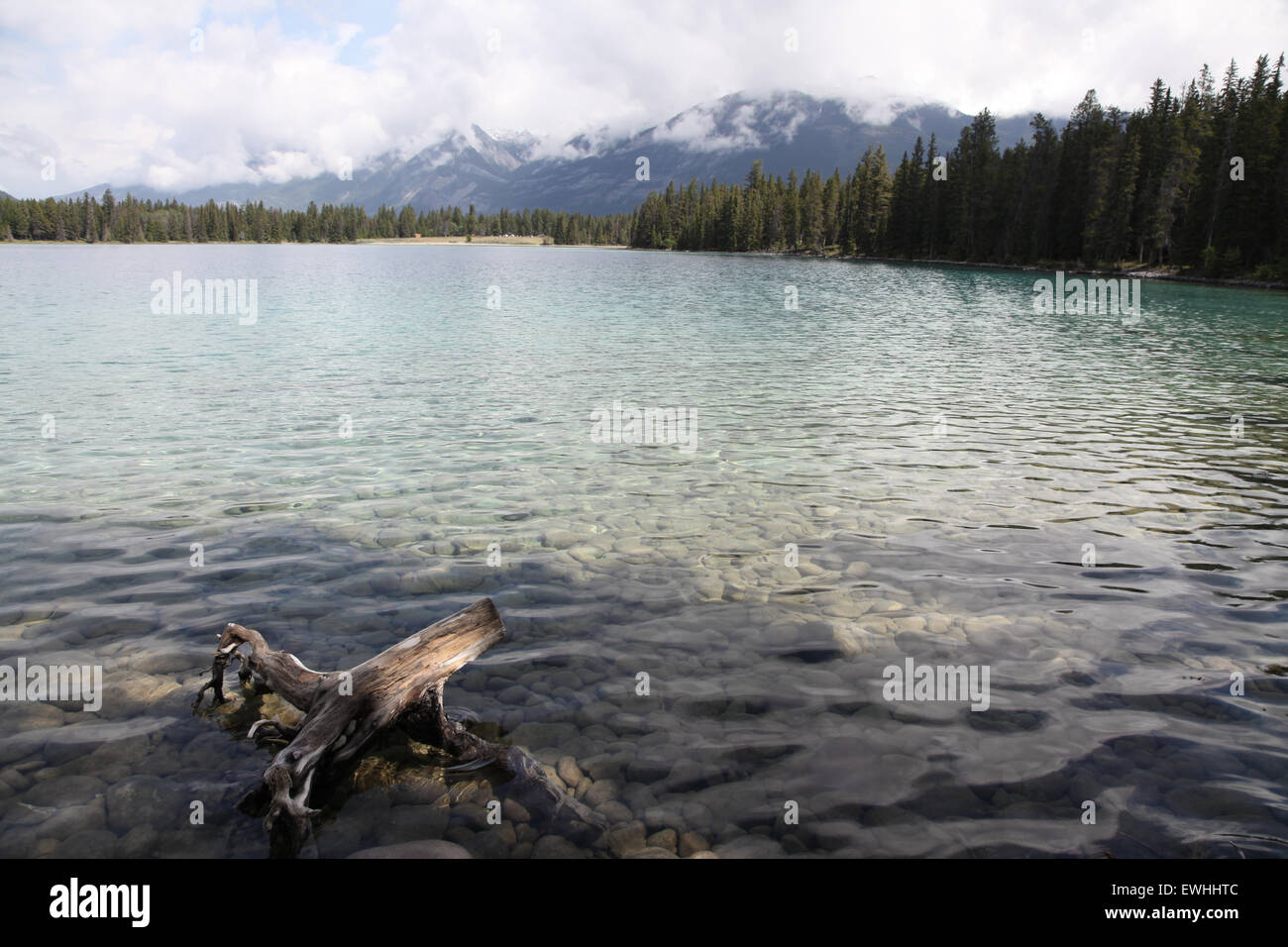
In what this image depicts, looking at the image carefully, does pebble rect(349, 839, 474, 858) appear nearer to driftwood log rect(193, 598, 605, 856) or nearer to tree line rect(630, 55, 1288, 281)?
driftwood log rect(193, 598, 605, 856)

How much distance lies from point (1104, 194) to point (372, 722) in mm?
127444

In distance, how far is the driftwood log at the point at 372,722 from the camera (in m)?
5.50

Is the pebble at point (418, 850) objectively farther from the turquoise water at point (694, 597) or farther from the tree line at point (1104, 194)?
the tree line at point (1104, 194)

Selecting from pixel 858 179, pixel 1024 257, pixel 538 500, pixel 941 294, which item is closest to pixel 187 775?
Result: pixel 538 500

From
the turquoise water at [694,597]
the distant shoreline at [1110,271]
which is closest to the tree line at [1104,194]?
the distant shoreline at [1110,271]

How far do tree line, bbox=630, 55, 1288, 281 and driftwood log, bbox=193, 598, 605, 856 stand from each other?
334ft

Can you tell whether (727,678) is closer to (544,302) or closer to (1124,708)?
(1124,708)

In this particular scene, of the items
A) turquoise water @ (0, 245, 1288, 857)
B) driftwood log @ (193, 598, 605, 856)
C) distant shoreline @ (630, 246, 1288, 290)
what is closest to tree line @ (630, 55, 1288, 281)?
distant shoreline @ (630, 246, 1288, 290)

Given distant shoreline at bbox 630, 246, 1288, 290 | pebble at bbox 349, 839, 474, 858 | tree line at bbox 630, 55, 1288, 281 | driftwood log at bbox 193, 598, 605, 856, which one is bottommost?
pebble at bbox 349, 839, 474, 858

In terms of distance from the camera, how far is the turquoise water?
19.3ft

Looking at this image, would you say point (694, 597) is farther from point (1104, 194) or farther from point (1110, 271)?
point (1104, 194)

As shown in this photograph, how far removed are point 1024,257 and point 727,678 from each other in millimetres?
136325

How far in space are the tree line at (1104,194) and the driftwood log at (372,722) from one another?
4012 inches

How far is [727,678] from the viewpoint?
7.68m
